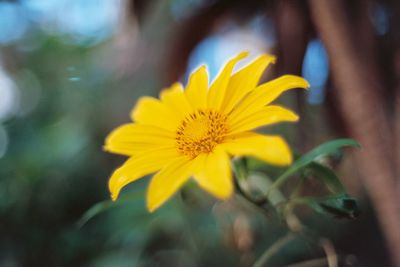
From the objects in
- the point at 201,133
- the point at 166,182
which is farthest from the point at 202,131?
the point at 166,182

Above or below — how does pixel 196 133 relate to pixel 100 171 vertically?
Result: below

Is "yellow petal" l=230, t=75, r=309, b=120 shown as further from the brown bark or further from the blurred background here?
the brown bark

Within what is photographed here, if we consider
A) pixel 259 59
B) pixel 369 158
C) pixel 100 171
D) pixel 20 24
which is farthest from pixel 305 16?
pixel 20 24

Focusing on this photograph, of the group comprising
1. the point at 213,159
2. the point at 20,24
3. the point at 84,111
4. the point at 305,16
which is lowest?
the point at 213,159

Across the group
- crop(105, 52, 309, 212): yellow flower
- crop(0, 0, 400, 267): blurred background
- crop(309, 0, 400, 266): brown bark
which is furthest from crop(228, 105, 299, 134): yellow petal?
crop(309, 0, 400, 266): brown bark

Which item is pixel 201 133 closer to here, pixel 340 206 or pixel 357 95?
pixel 340 206

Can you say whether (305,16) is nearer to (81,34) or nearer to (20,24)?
(81,34)

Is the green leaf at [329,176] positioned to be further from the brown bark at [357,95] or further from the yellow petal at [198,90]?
the brown bark at [357,95]

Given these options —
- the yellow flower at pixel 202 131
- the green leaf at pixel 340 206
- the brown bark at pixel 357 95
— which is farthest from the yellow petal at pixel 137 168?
the brown bark at pixel 357 95
